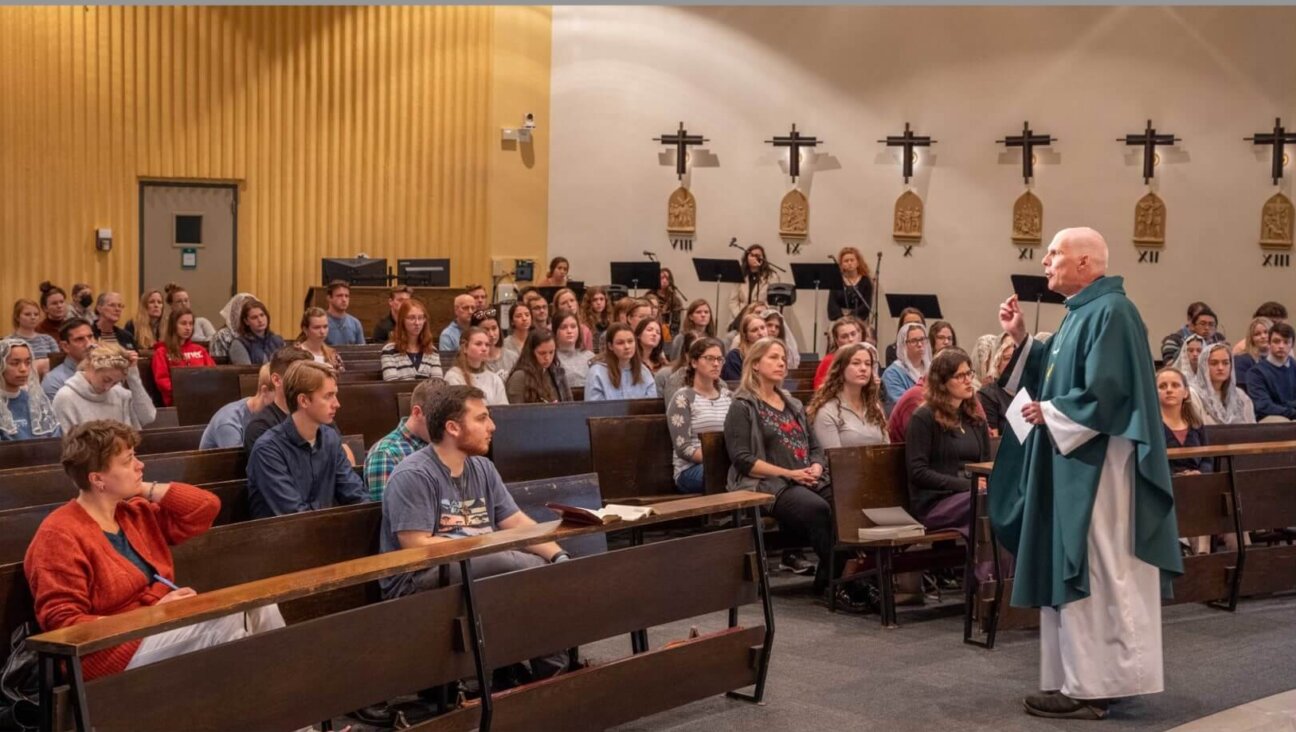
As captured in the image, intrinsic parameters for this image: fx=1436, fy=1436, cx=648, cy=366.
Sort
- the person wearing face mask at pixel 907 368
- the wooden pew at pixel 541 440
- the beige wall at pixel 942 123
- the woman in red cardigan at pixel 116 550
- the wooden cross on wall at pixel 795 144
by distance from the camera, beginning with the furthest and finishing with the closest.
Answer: the wooden cross on wall at pixel 795 144
the beige wall at pixel 942 123
the person wearing face mask at pixel 907 368
the wooden pew at pixel 541 440
the woman in red cardigan at pixel 116 550

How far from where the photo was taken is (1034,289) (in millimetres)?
12828

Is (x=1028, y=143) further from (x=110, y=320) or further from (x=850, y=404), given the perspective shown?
(x=110, y=320)

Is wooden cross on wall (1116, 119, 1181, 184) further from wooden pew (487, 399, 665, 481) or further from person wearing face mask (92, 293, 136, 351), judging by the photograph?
person wearing face mask (92, 293, 136, 351)

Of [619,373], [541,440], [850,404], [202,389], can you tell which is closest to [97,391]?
[202,389]

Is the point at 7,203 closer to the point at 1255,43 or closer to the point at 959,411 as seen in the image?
the point at 959,411

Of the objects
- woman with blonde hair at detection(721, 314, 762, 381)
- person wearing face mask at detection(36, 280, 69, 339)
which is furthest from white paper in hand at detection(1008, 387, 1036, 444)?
person wearing face mask at detection(36, 280, 69, 339)

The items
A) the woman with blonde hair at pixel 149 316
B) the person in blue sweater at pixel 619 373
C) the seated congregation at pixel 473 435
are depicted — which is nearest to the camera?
the seated congregation at pixel 473 435

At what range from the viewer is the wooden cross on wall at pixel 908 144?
1413 cm

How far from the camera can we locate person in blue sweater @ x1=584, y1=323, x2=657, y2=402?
7.90m

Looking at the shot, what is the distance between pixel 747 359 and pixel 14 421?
330 cm

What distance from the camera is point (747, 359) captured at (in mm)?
6402

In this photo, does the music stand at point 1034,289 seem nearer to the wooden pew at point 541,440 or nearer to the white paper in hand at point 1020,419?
the wooden pew at point 541,440

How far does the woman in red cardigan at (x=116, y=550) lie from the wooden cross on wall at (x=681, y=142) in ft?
37.6

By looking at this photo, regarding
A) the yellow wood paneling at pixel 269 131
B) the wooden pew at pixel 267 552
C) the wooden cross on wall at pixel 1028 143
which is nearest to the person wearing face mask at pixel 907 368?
the wooden pew at pixel 267 552
